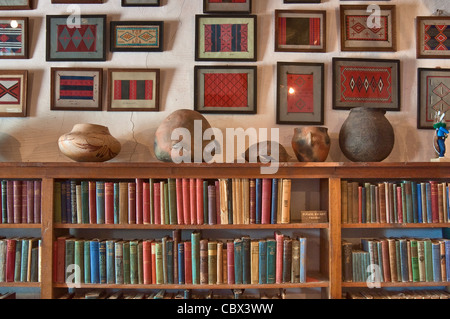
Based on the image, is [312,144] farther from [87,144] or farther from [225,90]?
[87,144]

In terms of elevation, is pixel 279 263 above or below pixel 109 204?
below

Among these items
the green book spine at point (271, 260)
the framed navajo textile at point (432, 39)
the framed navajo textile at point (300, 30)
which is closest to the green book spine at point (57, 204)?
the green book spine at point (271, 260)

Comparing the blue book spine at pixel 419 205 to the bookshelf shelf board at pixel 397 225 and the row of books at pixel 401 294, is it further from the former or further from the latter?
the row of books at pixel 401 294

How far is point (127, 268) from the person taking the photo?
6.18ft

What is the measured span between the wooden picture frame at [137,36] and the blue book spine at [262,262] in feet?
4.47

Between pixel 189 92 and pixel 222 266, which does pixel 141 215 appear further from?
pixel 189 92

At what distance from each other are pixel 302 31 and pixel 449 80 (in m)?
1.01

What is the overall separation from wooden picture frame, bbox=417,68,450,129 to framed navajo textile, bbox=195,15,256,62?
1093 mm

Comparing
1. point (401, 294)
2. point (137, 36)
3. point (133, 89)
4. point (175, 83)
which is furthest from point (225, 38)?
point (401, 294)

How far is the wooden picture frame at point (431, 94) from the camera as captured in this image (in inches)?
85.7

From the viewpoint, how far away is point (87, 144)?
183 cm

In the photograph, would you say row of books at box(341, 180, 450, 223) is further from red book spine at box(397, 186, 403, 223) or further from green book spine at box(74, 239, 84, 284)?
green book spine at box(74, 239, 84, 284)

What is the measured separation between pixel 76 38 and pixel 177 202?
1264 mm
